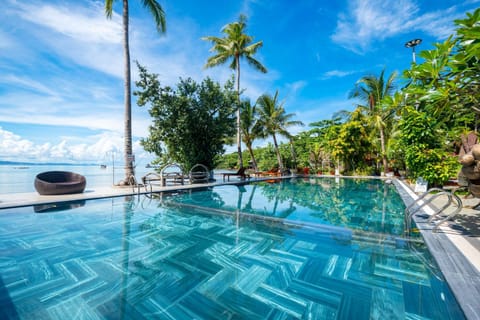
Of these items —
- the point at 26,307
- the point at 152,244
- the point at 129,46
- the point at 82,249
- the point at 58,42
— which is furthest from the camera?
the point at 129,46

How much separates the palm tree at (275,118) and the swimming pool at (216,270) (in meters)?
14.1

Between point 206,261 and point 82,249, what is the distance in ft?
6.93

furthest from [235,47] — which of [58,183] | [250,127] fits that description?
[58,183]

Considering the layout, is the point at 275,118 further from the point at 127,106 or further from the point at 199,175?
the point at 127,106

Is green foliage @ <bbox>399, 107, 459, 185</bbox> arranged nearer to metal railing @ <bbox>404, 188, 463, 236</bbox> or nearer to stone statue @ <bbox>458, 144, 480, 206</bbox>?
metal railing @ <bbox>404, 188, 463, 236</bbox>

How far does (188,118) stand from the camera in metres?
11.4

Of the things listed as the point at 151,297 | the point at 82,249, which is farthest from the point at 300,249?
the point at 82,249

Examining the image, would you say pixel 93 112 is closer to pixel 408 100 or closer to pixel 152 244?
pixel 152 244

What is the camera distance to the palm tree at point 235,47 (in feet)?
50.6

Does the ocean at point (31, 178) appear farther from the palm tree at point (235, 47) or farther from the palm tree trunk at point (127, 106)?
the palm tree at point (235, 47)

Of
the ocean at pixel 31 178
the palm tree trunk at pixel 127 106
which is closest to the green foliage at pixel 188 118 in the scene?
the palm tree trunk at pixel 127 106

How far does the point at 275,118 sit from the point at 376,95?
8.24 m

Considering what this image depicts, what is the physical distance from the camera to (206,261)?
9.66 ft

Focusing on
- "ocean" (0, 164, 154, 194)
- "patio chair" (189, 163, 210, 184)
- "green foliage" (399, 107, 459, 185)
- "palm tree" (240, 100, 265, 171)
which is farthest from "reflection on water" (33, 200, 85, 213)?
"palm tree" (240, 100, 265, 171)
